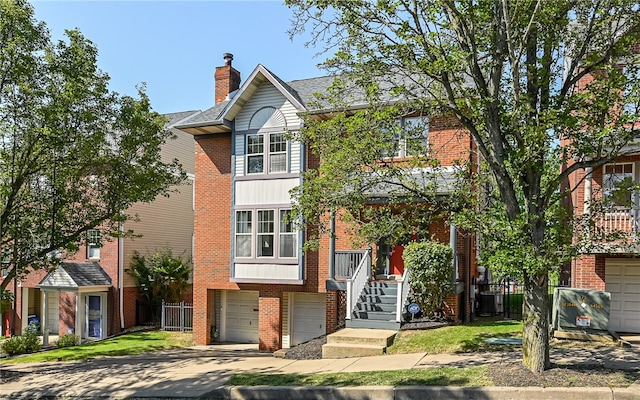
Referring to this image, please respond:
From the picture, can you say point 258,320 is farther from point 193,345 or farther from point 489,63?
point 489,63

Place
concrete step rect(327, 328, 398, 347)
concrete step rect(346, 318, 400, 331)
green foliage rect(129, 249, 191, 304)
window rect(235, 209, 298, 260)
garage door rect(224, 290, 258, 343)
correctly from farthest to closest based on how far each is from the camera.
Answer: green foliage rect(129, 249, 191, 304)
garage door rect(224, 290, 258, 343)
window rect(235, 209, 298, 260)
concrete step rect(346, 318, 400, 331)
concrete step rect(327, 328, 398, 347)

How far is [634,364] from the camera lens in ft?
31.2

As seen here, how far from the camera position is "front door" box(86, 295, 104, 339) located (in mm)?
23672

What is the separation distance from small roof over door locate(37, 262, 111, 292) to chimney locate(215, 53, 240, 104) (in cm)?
953

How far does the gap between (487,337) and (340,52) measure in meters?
7.83

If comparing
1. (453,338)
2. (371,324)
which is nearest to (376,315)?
(371,324)

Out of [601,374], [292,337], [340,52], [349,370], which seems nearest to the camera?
[601,374]

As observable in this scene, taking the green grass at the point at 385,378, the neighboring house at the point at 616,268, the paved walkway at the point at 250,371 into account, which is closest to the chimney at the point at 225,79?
the paved walkway at the point at 250,371

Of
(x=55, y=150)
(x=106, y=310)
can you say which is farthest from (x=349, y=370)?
(x=106, y=310)

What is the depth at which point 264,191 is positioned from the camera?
62.3 feet

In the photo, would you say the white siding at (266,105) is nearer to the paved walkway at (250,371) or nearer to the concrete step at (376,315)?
the concrete step at (376,315)

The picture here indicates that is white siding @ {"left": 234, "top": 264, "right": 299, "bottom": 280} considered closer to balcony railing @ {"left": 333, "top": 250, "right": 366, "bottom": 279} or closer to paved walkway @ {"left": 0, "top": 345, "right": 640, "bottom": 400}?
balcony railing @ {"left": 333, "top": 250, "right": 366, "bottom": 279}

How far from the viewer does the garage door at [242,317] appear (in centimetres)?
2072

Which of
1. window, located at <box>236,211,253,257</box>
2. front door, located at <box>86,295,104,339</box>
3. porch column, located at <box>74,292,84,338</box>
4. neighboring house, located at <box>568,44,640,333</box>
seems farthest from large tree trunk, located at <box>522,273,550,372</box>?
porch column, located at <box>74,292,84,338</box>
